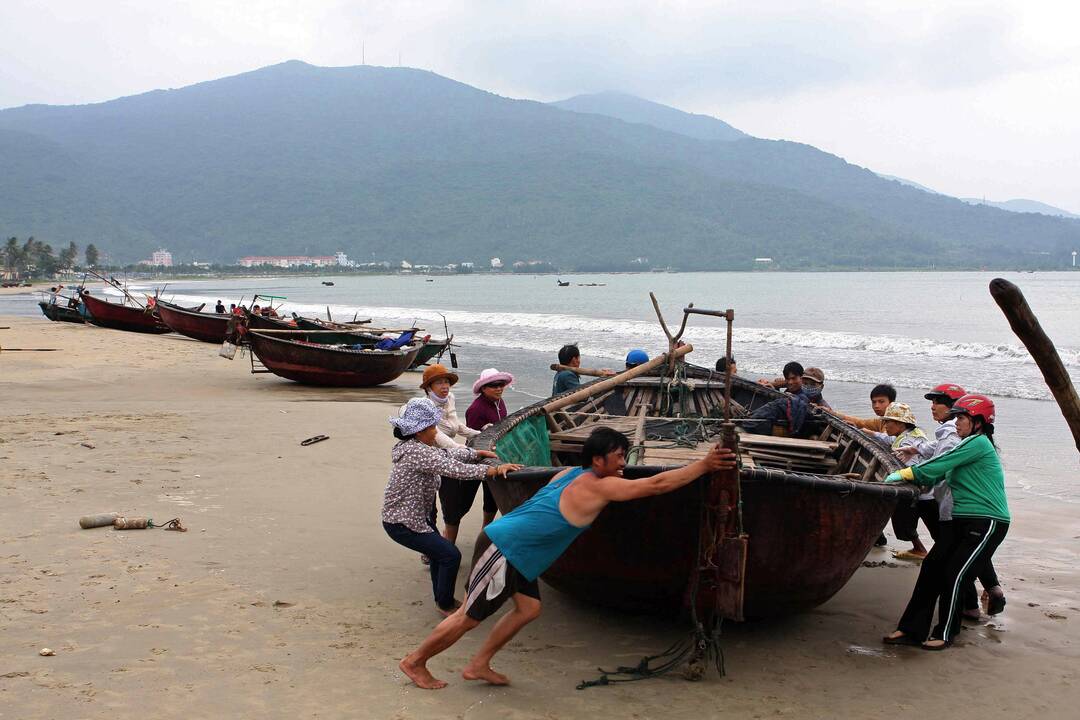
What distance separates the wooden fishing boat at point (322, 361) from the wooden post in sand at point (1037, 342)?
46.7 feet

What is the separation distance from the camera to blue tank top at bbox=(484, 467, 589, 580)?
13.8 feet

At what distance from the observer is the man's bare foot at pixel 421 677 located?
4422mm

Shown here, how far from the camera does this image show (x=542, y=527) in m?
4.19

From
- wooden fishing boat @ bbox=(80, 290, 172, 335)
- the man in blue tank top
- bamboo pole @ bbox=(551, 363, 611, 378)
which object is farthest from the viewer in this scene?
wooden fishing boat @ bbox=(80, 290, 172, 335)

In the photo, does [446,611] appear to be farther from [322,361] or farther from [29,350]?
[29,350]

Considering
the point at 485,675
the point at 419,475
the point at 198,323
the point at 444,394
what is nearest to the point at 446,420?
the point at 444,394

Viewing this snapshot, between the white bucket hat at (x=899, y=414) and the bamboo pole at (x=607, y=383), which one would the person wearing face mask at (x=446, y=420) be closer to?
the bamboo pole at (x=607, y=383)

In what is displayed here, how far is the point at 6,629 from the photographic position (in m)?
4.81

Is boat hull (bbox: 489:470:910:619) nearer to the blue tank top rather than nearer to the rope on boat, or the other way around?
the rope on boat

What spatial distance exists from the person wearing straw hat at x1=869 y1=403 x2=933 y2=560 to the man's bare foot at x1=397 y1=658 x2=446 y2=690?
9.97 ft

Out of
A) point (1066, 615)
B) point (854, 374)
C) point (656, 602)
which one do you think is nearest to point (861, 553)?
point (656, 602)

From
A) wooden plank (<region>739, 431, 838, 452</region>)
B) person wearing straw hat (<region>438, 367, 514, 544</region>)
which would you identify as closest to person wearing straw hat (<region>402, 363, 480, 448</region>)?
person wearing straw hat (<region>438, 367, 514, 544</region>)

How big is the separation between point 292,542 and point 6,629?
2176 mm

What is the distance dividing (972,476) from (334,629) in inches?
140
